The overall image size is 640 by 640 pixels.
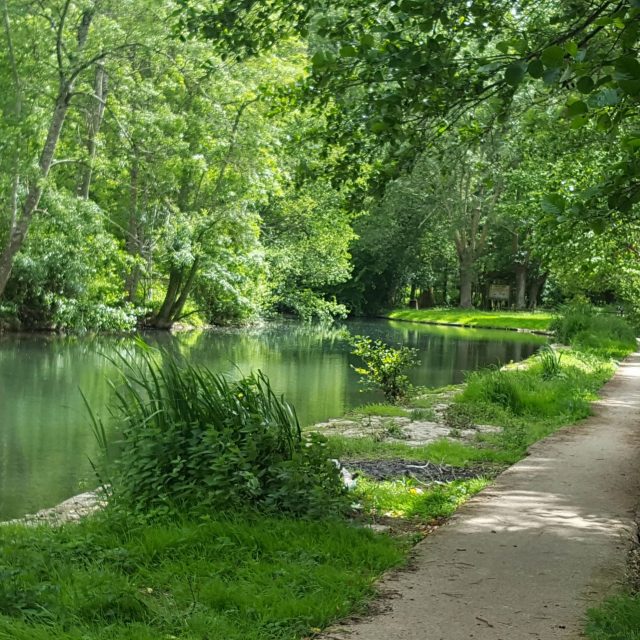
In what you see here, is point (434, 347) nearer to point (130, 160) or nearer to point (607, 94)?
point (130, 160)

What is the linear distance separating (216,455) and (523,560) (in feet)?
7.04

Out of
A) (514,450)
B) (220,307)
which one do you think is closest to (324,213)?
(220,307)

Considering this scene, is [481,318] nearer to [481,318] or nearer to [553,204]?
[481,318]

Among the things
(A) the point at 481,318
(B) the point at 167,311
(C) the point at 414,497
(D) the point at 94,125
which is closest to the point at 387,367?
(C) the point at 414,497

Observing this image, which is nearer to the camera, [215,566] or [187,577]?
[187,577]

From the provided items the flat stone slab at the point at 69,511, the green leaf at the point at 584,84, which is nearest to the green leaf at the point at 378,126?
the green leaf at the point at 584,84

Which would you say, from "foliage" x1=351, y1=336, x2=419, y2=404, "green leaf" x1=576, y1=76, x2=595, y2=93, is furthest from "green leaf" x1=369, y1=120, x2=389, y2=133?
"foliage" x1=351, y1=336, x2=419, y2=404

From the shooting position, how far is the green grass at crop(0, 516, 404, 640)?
Result: 4051 millimetres

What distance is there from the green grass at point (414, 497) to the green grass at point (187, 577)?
1039 millimetres

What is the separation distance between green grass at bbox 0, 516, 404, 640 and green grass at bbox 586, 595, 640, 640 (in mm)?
1146

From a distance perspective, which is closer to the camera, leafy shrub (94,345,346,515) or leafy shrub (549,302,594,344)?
leafy shrub (94,345,346,515)

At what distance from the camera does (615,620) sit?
404cm

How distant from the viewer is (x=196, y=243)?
29.6 meters

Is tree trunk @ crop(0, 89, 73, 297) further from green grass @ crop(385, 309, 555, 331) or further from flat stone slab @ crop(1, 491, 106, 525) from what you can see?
green grass @ crop(385, 309, 555, 331)
